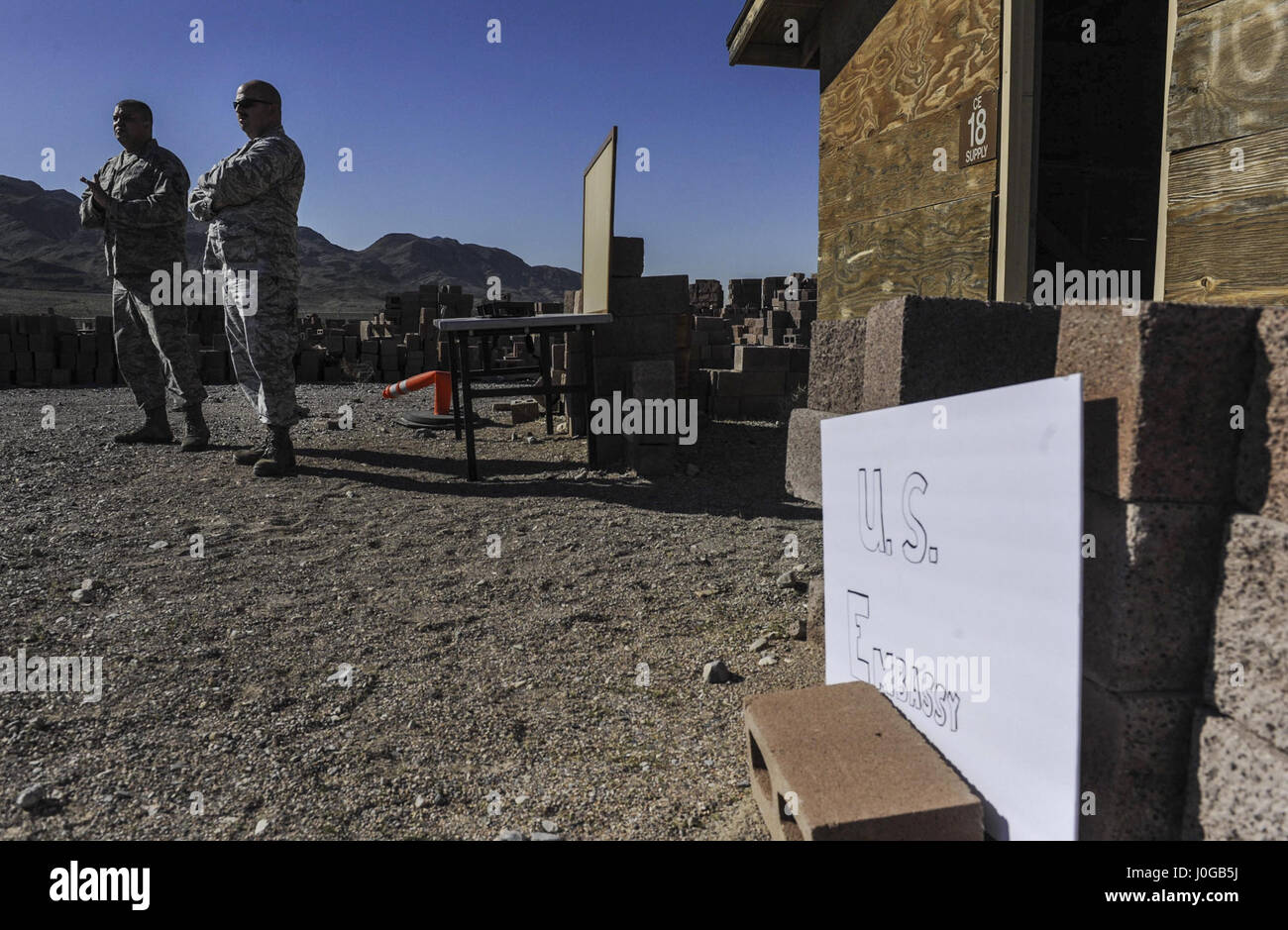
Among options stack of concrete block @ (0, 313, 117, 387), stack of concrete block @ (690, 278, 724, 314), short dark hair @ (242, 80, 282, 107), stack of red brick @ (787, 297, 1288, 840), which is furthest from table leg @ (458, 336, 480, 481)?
stack of concrete block @ (690, 278, 724, 314)

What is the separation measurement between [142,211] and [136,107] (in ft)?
2.51

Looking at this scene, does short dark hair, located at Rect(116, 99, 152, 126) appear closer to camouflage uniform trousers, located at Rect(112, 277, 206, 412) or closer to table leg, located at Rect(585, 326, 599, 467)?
camouflage uniform trousers, located at Rect(112, 277, 206, 412)

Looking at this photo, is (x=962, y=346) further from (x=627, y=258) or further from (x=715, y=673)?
(x=627, y=258)

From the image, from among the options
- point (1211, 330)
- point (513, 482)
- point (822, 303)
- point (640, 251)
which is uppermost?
point (640, 251)

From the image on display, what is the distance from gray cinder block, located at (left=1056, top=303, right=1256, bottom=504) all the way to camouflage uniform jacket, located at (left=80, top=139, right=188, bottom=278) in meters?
6.30

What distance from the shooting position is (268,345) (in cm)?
529

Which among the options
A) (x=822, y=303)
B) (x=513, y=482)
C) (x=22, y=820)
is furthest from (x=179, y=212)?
(x=22, y=820)

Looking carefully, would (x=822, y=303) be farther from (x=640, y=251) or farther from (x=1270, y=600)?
(x=1270, y=600)

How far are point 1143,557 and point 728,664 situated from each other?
157 centimetres

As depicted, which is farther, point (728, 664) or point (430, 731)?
point (728, 664)

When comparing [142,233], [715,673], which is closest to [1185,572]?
[715,673]

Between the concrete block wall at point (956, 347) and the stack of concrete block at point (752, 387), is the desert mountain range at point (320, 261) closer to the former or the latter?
the stack of concrete block at point (752, 387)

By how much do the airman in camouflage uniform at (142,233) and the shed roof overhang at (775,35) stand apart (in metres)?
4.05
